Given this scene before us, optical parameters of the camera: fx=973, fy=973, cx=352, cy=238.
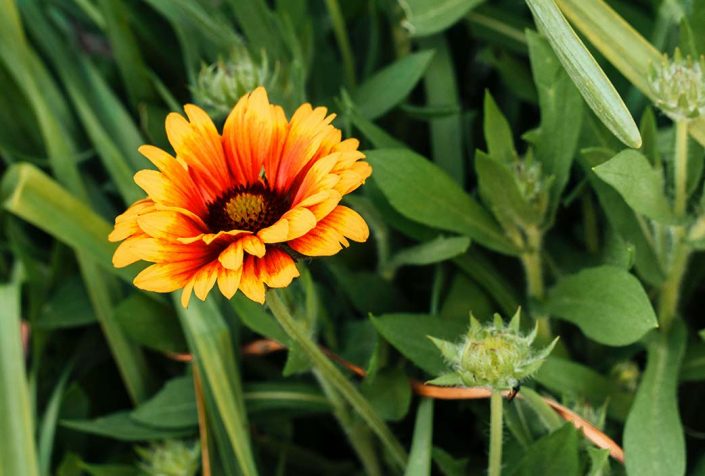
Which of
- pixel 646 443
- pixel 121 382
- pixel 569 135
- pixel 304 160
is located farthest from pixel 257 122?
pixel 121 382

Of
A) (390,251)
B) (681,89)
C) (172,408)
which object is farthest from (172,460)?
(681,89)

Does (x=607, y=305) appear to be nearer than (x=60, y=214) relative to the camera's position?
Yes

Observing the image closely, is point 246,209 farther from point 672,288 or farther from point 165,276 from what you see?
point 672,288

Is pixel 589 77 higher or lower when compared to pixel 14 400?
higher

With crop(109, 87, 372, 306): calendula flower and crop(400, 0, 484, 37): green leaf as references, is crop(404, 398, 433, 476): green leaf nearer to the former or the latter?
crop(109, 87, 372, 306): calendula flower

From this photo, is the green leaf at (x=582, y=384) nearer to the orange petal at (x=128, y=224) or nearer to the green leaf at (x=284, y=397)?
the green leaf at (x=284, y=397)

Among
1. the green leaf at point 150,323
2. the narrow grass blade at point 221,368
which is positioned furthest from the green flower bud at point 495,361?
the green leaf at point 150,323
